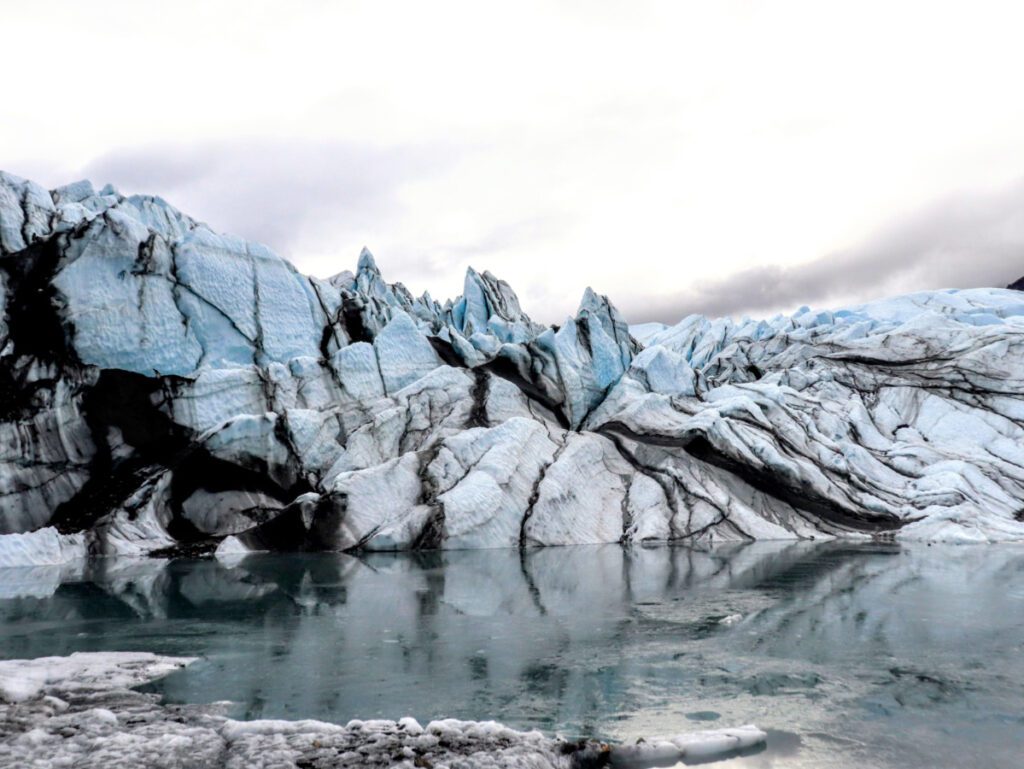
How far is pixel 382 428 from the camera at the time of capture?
22.9 metres

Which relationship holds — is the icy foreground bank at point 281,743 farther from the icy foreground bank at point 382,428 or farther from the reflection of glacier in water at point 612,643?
the icy foreground bank at point 382,428

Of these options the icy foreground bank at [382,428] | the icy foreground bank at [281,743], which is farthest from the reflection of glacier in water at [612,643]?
the icy foreground bank at [382,428]

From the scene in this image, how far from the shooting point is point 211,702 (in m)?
6.27

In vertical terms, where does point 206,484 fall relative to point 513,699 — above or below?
above

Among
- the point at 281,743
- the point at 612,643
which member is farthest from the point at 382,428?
the point at 281,743

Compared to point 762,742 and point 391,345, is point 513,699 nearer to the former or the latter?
point 762,742

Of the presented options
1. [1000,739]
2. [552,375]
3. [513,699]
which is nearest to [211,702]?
[513,699]

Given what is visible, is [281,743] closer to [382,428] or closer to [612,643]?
[612,643]

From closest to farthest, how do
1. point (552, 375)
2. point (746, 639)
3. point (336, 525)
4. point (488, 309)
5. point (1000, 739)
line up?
point (1000, 739)
point (746, 639)
point (336, 525)
point (552, 375)
point (488, 309)

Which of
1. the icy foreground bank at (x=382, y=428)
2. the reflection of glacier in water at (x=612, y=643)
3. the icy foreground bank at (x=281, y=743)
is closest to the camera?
the icy foreground bank at (x=281, y=743)

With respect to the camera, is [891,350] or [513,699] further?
[891,350]

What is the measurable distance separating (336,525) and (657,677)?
13.3m

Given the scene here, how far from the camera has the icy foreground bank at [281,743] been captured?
4.82m

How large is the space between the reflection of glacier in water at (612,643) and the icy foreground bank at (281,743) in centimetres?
40
